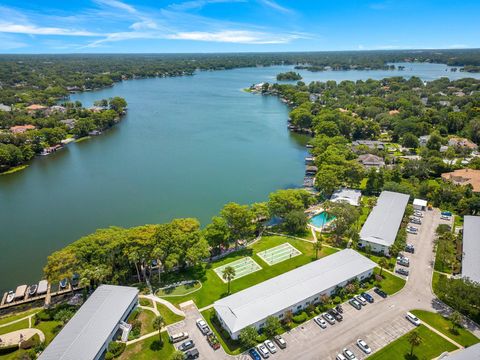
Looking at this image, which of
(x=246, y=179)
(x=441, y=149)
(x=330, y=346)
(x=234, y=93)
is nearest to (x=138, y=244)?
(x=330, y=346)

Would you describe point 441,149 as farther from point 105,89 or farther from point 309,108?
point 105,89

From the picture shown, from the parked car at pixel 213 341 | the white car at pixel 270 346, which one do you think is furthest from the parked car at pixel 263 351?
the parked car at pixel 213 341

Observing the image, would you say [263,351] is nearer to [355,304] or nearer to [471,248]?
[355,304]

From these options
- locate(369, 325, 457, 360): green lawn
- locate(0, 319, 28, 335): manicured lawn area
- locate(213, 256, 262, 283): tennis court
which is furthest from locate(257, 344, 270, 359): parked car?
locate(0, 319, 28, 335): manicured lawn area

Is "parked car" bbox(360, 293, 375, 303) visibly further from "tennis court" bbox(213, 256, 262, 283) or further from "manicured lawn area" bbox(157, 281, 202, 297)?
"manicured lawn area" bbox(157, 281, 202, 297)

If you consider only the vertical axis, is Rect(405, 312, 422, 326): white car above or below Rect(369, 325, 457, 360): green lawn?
above

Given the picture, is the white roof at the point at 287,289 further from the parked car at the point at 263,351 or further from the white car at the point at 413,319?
the white car at the point at 413,319

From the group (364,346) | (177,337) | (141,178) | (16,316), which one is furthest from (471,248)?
(141,178)
